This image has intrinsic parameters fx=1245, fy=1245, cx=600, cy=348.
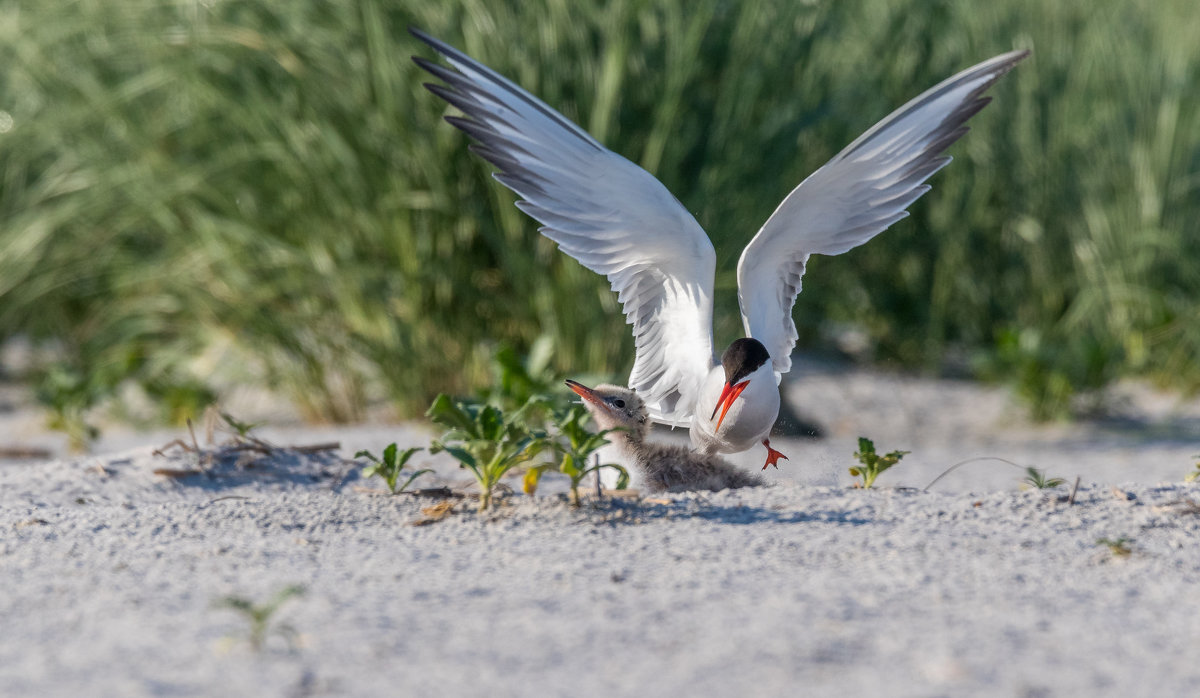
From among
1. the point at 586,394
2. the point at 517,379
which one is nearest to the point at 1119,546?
the point at 586,394

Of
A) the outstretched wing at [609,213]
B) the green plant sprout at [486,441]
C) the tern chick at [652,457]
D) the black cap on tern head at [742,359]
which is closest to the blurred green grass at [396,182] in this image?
the tern chick at [652,457]

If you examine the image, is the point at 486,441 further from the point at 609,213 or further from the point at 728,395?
the point at 609,213

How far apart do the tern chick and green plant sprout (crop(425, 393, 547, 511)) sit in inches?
20.3

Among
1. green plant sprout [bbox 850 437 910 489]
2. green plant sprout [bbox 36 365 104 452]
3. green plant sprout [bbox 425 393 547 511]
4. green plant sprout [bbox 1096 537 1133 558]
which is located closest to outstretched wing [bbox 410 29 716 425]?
green plant sprout [bbox 850 437 910 489]

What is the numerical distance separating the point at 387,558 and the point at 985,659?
0.85 meters

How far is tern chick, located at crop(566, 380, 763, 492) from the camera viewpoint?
261 centimetres

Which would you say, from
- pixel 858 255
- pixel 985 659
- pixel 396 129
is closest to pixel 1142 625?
pixel 985 659

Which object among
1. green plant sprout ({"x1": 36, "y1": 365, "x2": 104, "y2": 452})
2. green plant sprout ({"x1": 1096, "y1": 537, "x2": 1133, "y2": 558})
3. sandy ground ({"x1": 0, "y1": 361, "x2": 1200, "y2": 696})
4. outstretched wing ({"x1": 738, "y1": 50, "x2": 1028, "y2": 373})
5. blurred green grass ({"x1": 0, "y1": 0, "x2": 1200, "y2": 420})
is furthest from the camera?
blurred green grass ({"x1": 0, "y1": 0, "x2": 1200, "y2": 420})

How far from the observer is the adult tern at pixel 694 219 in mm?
2322

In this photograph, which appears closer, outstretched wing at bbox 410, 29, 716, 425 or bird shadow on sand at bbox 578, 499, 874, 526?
bird shadow on sand at bbox 578, 499, 874, 526

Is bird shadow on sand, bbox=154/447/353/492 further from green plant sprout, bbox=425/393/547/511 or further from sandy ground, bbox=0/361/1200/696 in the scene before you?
green plant sprout, bbox=425/393/547/511

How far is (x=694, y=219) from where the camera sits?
233cm

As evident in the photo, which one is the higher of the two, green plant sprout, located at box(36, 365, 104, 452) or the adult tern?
the adult tern

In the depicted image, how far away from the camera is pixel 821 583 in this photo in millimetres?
1673
